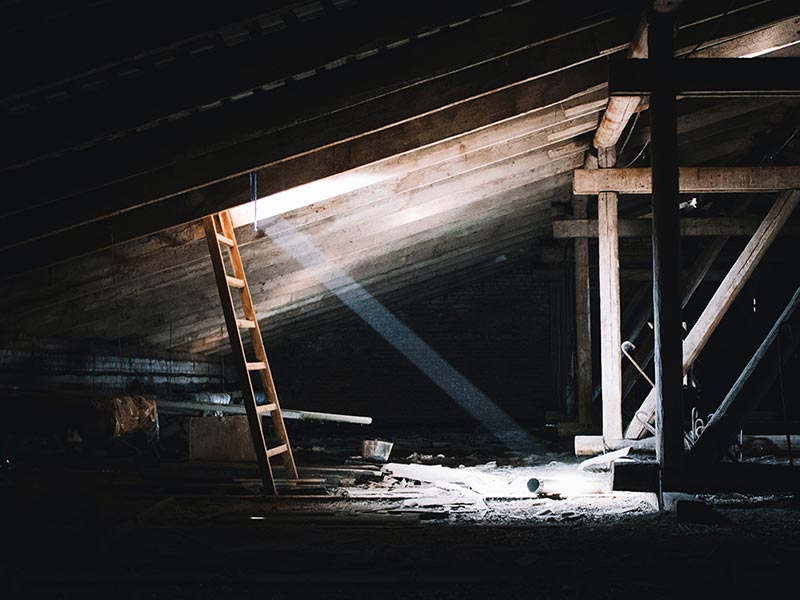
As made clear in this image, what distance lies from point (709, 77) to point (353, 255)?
437 centimetres

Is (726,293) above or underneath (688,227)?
underneath

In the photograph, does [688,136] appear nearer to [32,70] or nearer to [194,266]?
[194,266]

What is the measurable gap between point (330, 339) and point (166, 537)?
9255 millimetres

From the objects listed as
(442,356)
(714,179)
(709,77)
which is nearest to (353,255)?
(714,179)

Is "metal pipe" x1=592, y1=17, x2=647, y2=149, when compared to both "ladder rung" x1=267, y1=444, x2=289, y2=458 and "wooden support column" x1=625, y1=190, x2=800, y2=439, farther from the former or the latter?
"ladder rung" x1=267, y1=444, x2=289, y2=458

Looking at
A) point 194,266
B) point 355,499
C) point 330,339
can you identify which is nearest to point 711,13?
point 355,499

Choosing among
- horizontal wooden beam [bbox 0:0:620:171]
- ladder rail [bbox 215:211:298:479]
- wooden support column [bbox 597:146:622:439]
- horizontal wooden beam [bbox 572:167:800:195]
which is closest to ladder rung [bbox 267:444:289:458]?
ladder rail [bbox 215:211:298:479]

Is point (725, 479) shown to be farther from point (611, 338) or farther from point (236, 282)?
point (236, 282)

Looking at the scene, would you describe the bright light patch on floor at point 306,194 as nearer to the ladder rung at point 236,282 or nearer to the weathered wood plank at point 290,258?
the ladder rung at point 236,282

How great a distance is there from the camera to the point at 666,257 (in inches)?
172

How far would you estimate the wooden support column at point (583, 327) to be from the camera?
8430 millimetres

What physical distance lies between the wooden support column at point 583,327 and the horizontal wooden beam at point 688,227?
18 cm

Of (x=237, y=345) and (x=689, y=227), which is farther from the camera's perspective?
(x=689, y=227)

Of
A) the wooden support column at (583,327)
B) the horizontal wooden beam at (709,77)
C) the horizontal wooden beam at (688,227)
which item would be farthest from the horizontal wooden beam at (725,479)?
the horizontal wooden beam at (688,227)
